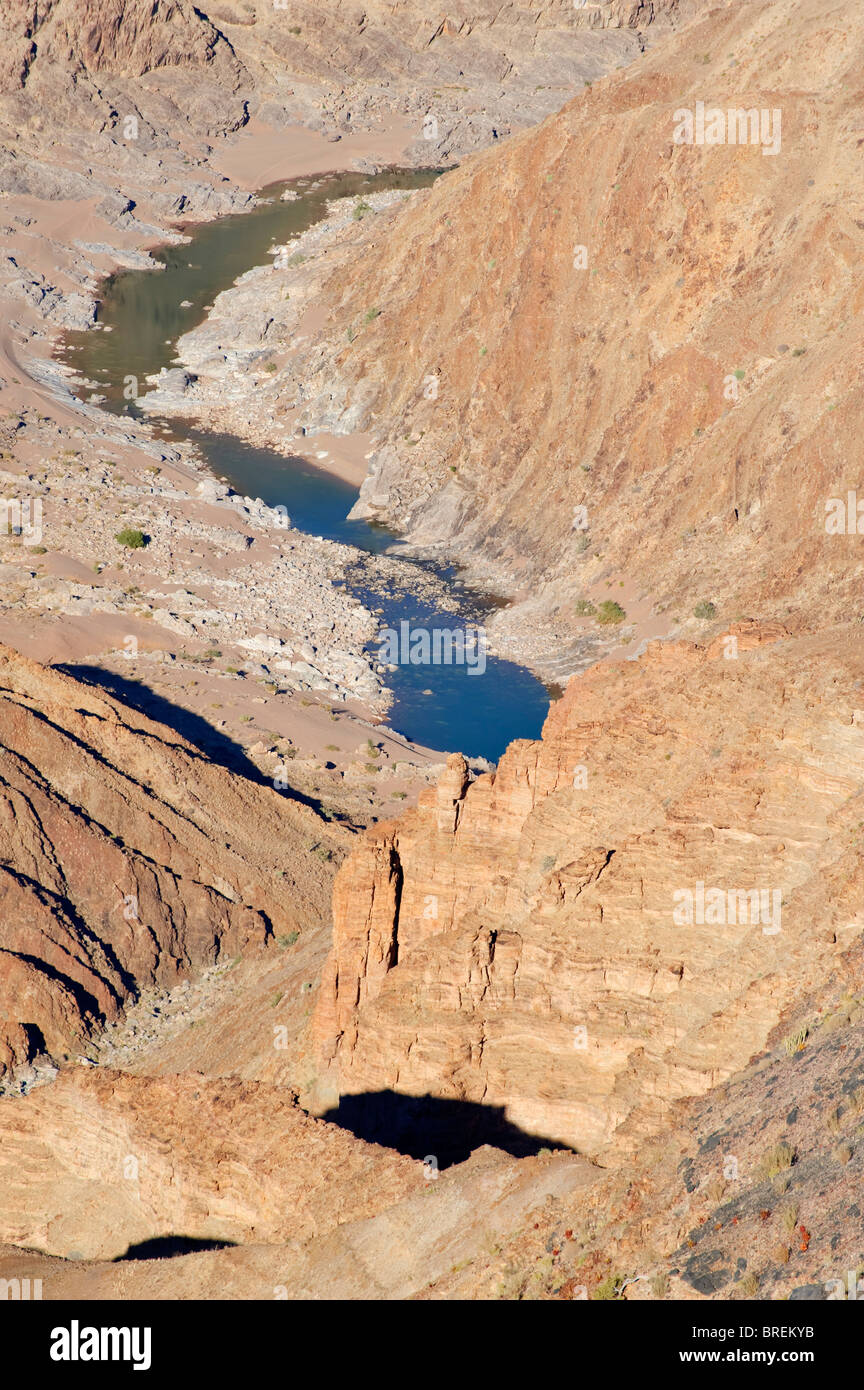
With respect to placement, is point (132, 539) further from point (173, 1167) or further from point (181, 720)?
point (173, 1167)

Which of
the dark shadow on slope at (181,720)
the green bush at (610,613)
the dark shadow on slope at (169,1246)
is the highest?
the green bush at (610,613)

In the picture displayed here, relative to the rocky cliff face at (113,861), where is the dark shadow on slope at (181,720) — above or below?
above

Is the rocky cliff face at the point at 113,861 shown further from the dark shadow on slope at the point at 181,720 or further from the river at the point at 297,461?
the river at the point at 297,461

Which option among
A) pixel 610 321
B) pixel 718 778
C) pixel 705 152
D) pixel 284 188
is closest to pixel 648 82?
pixel 705 152

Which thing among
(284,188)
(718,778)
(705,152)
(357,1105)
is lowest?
(357,1105)

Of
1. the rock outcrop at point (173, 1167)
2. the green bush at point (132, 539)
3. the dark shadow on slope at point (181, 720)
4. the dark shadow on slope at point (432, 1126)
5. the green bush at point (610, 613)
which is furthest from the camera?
the green bush at point (132, 539)

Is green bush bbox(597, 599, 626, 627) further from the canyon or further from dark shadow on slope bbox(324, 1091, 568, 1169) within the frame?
dark shadow on slope bbox(324, 1091, 568, 1169)

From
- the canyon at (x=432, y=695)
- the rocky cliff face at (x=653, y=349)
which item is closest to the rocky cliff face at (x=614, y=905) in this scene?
the canyon at (x=432, y=695)
